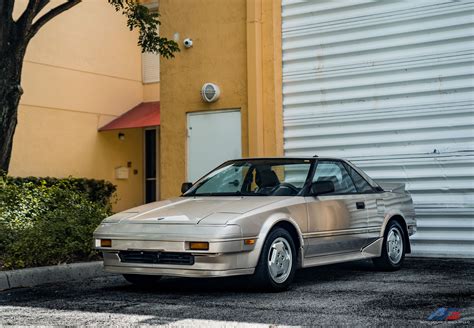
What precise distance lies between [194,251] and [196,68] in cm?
713

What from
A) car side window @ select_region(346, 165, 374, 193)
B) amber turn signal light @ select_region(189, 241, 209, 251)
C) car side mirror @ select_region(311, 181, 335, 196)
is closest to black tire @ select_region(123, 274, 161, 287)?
amber turn signal light @ select_region(189, 241, 209, 251)

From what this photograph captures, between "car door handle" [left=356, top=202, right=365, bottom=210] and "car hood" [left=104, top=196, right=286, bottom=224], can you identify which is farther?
"car door handle" [left=356, top=202, right=365, bottom=210]

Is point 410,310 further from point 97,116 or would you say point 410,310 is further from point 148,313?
point 97,116

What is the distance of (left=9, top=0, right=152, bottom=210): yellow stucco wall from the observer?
19203 mm

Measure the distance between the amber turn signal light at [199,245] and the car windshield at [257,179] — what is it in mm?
1340

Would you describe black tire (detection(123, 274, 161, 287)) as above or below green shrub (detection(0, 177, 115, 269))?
below

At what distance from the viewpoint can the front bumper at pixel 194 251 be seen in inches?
273

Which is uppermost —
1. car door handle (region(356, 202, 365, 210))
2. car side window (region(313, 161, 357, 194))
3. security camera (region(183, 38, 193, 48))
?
security camera (region(183, 38, 193, 48))

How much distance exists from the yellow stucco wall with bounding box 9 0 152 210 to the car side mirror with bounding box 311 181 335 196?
1203 centimetres

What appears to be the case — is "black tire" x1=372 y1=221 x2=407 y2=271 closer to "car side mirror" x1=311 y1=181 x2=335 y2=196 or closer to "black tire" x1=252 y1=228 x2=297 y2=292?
"car side mirror" x1=311 y1=181 x2=335 y2=196

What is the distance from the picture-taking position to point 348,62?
12.2 m

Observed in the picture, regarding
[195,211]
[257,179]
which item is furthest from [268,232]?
[257,179]

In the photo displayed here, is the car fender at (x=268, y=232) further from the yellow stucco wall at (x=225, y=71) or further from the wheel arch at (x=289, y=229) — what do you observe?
the yellow stucco wall at (x=225, y=71)

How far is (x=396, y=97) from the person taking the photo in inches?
464
